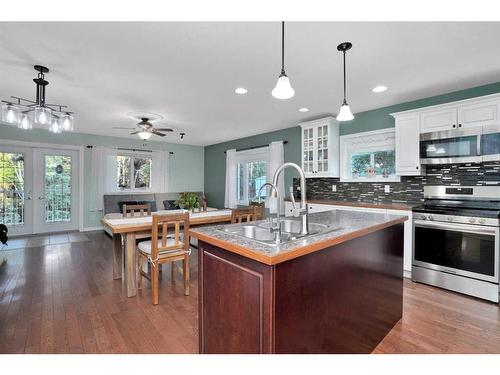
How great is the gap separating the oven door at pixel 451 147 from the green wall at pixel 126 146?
5706mm

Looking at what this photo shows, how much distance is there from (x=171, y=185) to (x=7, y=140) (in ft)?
11.2

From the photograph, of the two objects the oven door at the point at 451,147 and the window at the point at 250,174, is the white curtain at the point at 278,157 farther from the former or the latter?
the oven door at the point at 451,147

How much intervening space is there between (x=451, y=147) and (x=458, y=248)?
3.79ft

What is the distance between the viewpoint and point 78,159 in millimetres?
5797

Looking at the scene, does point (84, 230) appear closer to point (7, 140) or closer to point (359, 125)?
point (7, 140)

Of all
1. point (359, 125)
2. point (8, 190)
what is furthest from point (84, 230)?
point (359, 125)

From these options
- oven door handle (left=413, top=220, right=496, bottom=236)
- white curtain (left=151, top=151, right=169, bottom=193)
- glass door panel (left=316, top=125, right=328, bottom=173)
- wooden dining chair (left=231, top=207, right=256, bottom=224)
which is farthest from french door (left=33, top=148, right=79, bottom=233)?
oven door handle (left=413, top=220, right=496, bottom=236)

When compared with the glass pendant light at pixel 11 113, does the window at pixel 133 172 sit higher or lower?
lower

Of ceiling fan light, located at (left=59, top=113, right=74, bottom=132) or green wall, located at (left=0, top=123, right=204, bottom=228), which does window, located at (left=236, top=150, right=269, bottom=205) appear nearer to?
green wall, located at (left=0, top=123, right=204, bottom=228)

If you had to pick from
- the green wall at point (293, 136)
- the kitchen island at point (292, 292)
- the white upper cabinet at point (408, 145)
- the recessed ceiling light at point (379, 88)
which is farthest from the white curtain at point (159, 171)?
the kitchen island at point (292, 292)

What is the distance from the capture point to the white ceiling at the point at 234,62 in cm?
186

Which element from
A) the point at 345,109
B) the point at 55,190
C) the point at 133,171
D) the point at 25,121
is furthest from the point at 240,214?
the point at 55,190

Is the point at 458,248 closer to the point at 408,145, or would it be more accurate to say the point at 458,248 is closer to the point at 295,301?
the point at 408,145
